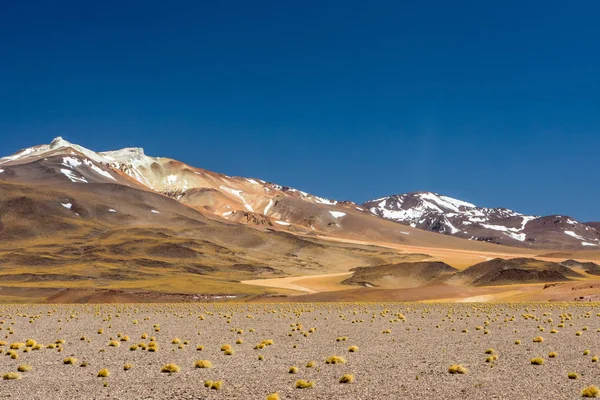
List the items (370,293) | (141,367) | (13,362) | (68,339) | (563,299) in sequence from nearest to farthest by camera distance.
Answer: (141,367) < (13,362) < (68,339) < (563,299) < (370,293)

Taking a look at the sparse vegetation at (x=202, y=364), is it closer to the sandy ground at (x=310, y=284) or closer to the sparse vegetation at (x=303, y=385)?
the sparse vegetation at (x=303, y=385)

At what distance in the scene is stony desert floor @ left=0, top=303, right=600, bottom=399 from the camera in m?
19.9

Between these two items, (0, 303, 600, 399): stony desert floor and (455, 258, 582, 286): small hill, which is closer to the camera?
(0, 303, 600, 399): stony desert floor

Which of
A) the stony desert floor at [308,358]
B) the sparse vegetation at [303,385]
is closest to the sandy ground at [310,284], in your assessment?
the stony desert floor at [308,358]

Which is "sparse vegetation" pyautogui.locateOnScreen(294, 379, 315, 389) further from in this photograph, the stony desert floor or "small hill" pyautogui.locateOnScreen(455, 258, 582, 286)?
"small hill" pyautogui.locateOnScreen(455, 258, 582, 286)

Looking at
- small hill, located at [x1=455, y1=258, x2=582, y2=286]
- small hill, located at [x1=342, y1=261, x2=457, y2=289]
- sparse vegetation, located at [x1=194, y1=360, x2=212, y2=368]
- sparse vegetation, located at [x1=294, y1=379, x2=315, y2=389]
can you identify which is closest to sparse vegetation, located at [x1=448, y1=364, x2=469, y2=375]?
sparse vegetation, located at [x1=294, y1=379, x2=315, y2=389]

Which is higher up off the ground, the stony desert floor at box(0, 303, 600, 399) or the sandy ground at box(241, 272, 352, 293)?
the sandy ground at box(241, 272, 352, 293)

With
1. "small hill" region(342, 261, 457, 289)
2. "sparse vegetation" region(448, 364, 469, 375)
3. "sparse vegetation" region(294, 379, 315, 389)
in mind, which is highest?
"small hill" region(342, 261, 457, 289)

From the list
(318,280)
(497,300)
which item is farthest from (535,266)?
(497,300)

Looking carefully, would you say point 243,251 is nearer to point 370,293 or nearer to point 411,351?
point 370,293

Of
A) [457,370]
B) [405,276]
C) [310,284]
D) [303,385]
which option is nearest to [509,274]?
[405,276]

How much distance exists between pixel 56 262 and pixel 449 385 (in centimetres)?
13635

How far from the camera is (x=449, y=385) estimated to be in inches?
790

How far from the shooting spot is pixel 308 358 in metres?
27.8
